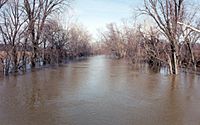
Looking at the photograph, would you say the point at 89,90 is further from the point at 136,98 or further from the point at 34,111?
the point at 34,111

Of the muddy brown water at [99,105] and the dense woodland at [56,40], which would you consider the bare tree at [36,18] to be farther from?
the muddy brown water at [99,105]

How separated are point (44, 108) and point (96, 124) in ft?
7.65

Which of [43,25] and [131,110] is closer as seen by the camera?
[131,110]

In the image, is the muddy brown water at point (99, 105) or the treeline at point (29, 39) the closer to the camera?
the muddy brown water at point (99, 105)

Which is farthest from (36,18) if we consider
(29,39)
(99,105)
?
(99,105)

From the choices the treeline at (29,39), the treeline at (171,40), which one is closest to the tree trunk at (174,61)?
the treeline at (171,40)

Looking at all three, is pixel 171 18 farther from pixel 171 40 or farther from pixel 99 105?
pixel 99 105

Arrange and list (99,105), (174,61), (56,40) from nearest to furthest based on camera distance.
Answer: (99,105) → (174,61) → (56,40)

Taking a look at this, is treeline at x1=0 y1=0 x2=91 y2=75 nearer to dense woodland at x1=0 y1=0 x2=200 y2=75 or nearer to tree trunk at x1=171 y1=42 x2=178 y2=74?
dense woodland at x1=0 y1=0 x2=200 y2=75

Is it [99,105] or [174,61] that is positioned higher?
[174,61]

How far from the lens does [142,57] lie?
102ft

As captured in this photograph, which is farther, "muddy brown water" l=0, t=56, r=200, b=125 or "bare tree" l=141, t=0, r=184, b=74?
"bare tree" l=141, t=0, r=184, b=74

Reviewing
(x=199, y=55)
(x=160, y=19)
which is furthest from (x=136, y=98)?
(x=199, y=55)

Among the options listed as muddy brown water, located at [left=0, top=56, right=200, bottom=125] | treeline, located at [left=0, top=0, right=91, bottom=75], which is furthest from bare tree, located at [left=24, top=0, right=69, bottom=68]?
muddy brown water, located at [left=0, top=56, right=200, bottom=125]
